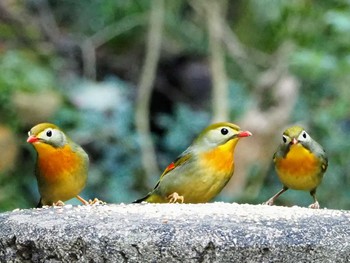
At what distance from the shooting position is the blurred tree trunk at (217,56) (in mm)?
8383

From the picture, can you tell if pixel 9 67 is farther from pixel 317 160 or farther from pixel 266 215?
pixel 266 215

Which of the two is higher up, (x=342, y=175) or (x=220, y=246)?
(x=342, y=175)

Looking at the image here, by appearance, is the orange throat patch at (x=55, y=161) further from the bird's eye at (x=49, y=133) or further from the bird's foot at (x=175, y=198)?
the bird's foot at (x=175, y=198)

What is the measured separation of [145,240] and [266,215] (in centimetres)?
55

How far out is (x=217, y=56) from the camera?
8.60m

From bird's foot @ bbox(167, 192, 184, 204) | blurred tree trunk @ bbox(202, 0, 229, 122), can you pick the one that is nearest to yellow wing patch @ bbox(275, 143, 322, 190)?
A: bird's foot @ bbox(167, 192, 184, 204)

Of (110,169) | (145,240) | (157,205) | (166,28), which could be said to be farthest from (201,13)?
(145,240)

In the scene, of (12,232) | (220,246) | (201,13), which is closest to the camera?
(220,246)

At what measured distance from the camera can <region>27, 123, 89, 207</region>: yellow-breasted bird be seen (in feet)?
14.3

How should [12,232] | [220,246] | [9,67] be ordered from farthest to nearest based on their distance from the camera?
[9,67], [12,232], [220,246]

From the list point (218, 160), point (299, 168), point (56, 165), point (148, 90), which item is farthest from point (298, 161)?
point (148, 90)

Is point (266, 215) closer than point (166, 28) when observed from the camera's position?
Yes

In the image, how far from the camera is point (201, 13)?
9258mm

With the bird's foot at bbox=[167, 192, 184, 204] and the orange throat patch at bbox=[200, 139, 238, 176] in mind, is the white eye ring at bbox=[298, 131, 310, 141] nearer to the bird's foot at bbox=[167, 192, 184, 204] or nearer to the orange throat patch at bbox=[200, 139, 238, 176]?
the orange throat patch at bbox=[200, 139, 238, 176]
